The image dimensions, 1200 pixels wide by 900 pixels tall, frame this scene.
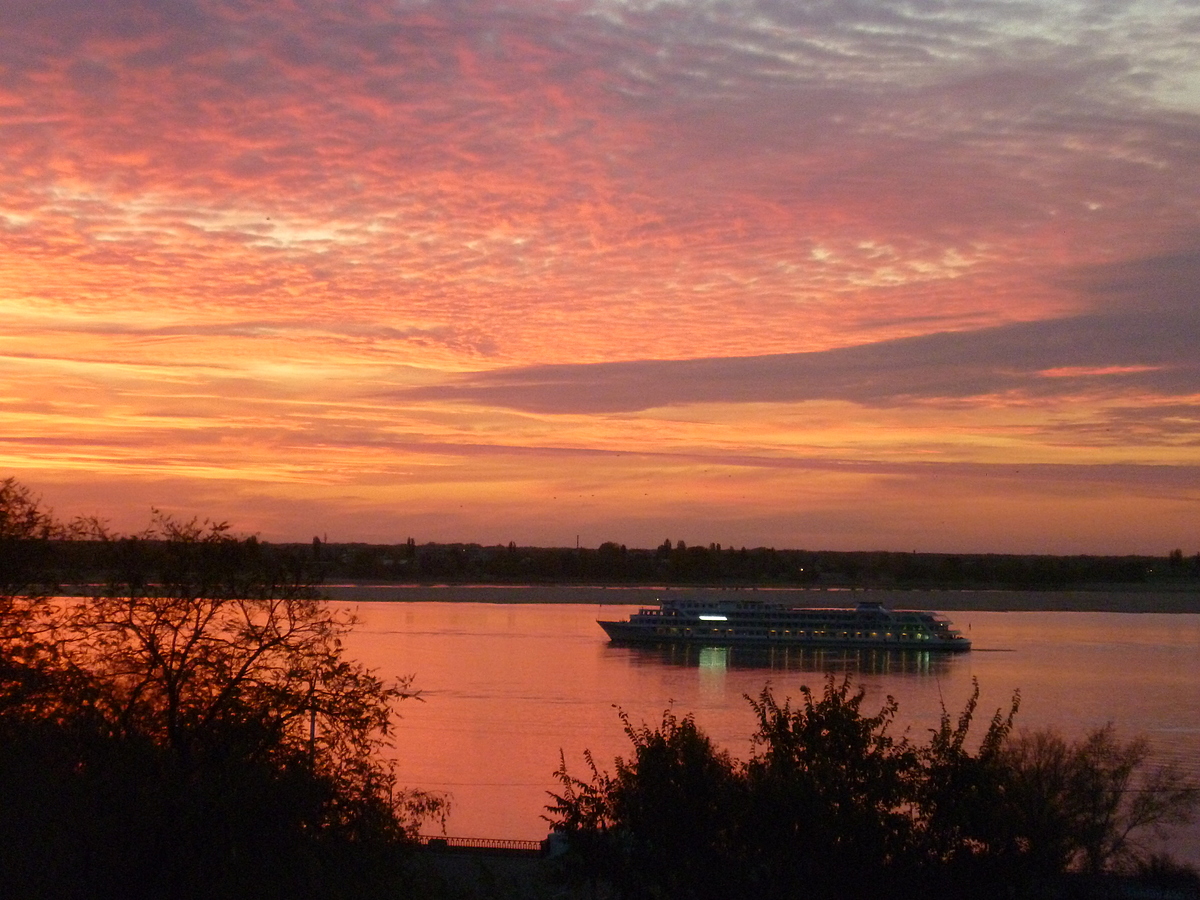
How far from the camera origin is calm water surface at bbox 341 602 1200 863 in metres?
20.2

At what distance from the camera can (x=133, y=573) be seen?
7.49 m

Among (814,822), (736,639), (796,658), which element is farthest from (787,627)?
(814,822)

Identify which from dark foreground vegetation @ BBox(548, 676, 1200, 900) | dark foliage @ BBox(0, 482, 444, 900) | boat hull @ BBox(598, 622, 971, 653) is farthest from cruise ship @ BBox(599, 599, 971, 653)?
dark foliage @ BBox(0, 482, 444, 900)

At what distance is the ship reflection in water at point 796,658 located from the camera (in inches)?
1613

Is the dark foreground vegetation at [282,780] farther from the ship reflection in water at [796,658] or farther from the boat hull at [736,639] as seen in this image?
the boat hull at [736,639]

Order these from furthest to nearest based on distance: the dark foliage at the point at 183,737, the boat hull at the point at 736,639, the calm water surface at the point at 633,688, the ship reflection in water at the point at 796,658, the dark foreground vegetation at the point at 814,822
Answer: the boat hull at the point at 736,639 → the ship reflection in water at the point at 796,658 → the calm water surface at the point at 633,688 → the dark foreground vegetation at the point at 814,822 → the dark foliage at the point at 183,737

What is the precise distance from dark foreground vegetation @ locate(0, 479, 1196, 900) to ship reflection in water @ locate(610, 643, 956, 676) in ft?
108

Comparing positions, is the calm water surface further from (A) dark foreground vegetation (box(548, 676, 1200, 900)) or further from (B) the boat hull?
(A) dark foreground vegetation (box(548, 676, 1200, 900))

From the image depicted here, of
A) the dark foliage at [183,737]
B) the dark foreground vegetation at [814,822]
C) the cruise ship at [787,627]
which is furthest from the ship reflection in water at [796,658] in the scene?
the dark foliage at [183,737]

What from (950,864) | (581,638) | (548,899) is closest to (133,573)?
(548,899)

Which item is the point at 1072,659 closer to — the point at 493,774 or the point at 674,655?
the point at 674,655

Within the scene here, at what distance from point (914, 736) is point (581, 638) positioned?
28.0m

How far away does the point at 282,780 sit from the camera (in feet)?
21.5

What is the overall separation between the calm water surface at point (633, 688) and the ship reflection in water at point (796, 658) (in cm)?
11
